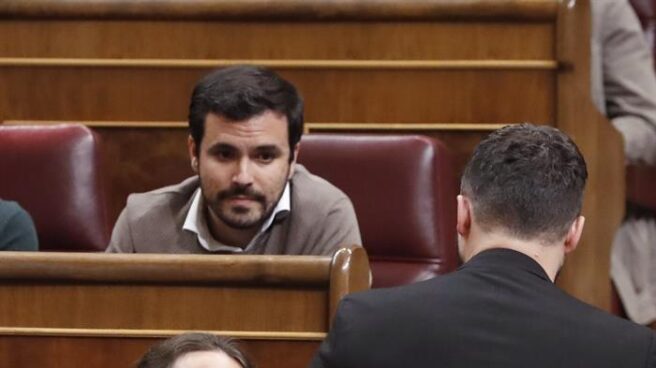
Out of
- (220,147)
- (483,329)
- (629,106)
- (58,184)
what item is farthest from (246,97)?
(483,329)

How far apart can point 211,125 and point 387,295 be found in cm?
49

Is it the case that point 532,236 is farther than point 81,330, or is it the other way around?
point 81,330

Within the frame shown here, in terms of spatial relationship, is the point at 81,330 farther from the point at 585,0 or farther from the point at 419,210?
the point at 585,0

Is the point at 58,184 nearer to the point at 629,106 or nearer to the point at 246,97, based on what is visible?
the point at 246,97

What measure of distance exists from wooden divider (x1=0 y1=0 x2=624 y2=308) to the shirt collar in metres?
0.18

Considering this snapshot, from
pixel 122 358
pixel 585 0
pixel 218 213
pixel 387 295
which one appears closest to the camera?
pixel 387 295

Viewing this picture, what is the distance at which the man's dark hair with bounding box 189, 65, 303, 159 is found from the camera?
1089 millimetres

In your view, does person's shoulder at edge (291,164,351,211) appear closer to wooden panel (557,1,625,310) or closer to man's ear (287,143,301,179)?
man's ear (287,143,301,179)

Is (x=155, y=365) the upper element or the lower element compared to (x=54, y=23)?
lower

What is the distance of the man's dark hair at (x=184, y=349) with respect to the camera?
0.68m

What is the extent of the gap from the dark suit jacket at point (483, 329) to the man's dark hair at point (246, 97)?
0.47 meters

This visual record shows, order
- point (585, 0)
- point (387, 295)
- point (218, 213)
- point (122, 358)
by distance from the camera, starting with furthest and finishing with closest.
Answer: point (585, 0)
point (218, 213)
point (122, 358)
point (387, 295)

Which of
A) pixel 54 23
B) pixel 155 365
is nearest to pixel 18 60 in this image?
pixel 54 23

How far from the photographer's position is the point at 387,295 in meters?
0.63
